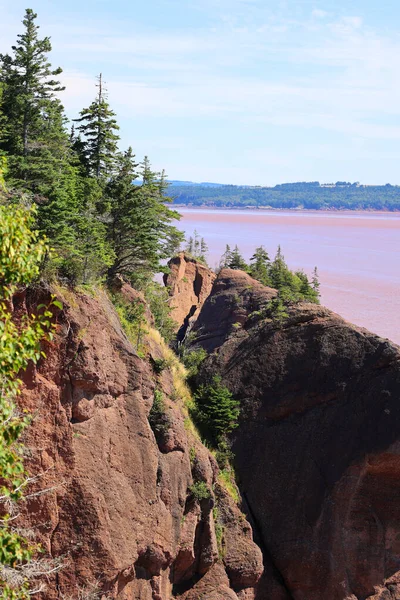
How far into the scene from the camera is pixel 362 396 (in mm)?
26062

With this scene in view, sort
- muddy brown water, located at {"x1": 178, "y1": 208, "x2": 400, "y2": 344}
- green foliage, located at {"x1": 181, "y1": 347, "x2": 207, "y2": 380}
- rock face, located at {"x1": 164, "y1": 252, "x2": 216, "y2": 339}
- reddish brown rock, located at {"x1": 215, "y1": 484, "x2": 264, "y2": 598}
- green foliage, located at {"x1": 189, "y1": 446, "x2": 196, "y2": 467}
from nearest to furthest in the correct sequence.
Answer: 1. green foliage, located at {"x1": 189, "y1": 446, "x2": 196, "y2": 467}
2. reddish brown rock, located at {"x1": 215, "y1": 484, "x2": 264, "y2": 598}
3. green foliage, located at {"x1": 181, "y1": 347, "x2": 207, "y2": 380}
4. rock face, located at {"x1": 164, "y1": 252, "x2": 216, "y2": 339}
5. muddy brown water, located at {"x1": 178, "y1": 208, "x2": 400, "y2": 344}

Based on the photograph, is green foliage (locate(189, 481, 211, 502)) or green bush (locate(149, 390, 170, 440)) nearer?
green bush (locate(149, 390, 170, 440))

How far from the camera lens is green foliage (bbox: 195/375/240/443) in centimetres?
2628

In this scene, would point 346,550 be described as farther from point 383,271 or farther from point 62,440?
point 383,271

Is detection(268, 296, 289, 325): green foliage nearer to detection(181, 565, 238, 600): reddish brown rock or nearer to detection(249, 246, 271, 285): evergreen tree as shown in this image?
detection(181, 565, 238, 600): reddish brown rock

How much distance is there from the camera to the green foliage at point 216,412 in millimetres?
26281

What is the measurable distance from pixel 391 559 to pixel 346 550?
1.55 meters

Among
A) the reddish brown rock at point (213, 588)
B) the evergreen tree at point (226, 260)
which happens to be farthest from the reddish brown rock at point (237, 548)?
the evergreen tree at point (226, 260)

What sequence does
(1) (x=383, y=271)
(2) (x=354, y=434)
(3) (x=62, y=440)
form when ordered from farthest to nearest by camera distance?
(1) (x=383, y=271), (2) (x=354, y=434), (3) (x=62, y=440)

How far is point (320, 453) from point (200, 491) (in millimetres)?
5717

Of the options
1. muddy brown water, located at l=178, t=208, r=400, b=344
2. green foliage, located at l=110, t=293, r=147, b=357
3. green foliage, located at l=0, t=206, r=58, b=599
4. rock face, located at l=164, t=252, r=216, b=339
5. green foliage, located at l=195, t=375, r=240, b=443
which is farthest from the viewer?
muddy brown water, located at l=178, t=208, r=400, b=344

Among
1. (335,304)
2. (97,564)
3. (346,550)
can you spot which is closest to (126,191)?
(97,564)

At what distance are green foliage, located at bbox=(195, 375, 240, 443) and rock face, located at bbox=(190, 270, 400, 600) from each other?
2.88 ft

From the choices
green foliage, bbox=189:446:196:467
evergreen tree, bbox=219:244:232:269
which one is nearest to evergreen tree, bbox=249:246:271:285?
evergreen tree, bbox=219:244:232:269
